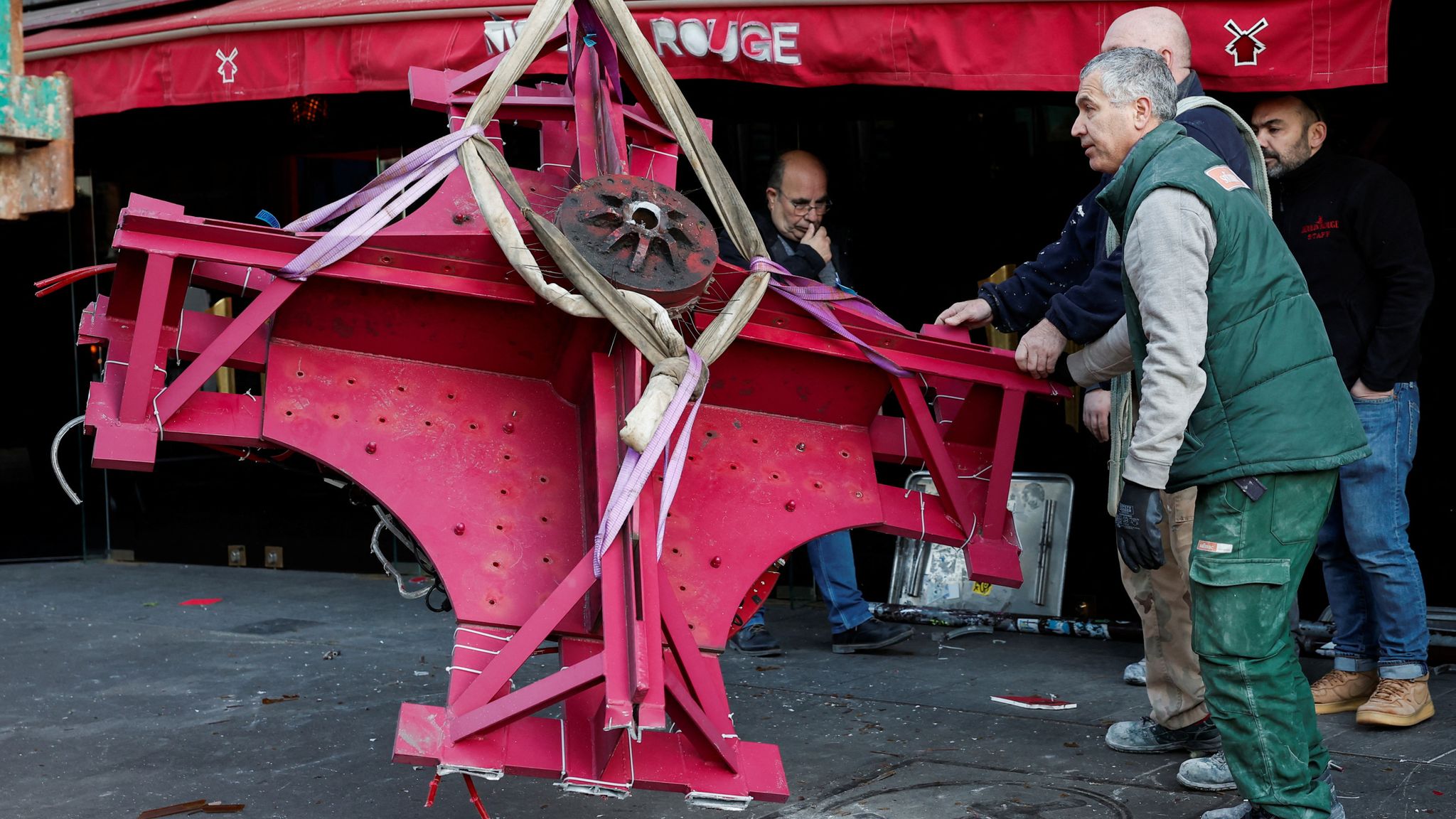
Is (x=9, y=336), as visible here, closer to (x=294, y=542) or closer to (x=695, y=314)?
(x=294, y=542)

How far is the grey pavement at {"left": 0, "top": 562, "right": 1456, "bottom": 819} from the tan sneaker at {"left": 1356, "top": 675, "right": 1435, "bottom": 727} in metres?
0.04

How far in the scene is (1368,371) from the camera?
4.43 metres

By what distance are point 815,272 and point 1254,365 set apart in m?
2.56

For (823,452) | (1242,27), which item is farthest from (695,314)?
(1242,27)

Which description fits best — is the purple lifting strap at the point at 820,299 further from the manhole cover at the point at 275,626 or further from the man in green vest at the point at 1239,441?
the manhole cover at the point at 275,626

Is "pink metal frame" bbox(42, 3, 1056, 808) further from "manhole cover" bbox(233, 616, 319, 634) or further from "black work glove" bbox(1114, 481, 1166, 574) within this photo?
"manhole cover" bbox(233, 616, 319, 634)

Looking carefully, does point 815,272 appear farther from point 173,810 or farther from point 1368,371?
point 173,810

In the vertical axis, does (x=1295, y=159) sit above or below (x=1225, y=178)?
above

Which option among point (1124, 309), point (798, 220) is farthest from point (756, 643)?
point (1124, 309)

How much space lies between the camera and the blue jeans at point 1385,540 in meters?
4.33

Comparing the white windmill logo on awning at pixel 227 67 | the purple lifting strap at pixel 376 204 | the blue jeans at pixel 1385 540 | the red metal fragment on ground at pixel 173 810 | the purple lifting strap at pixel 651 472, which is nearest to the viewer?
the purple lifting strap at pixel 651 472

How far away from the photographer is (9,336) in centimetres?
820

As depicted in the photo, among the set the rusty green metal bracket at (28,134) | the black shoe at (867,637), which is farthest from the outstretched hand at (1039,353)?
the rusty green metal bracket at (28,134)

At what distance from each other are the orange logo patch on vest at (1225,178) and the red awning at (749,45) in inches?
57.0
